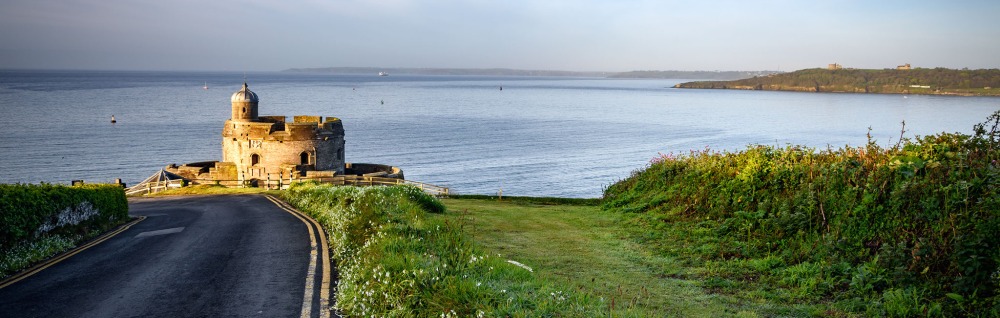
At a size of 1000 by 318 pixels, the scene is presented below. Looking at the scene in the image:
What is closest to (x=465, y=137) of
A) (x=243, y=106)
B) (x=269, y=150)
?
(x=243, y=106)

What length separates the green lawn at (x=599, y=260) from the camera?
382 inches

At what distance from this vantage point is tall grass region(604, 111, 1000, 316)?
8867mm

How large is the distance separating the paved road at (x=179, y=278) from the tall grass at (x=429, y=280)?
0.87 m

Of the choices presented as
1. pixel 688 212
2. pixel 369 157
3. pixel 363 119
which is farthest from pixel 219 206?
pixel 363 119

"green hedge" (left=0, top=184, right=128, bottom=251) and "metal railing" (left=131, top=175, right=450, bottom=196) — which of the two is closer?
"green hedge" (left=0, top=184, right=128, bottom=251)

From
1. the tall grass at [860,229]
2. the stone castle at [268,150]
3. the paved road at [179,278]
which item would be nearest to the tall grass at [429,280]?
the paved road at [179,278]

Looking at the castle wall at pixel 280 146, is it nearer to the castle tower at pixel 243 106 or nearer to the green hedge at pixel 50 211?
the castle tower at pixel 243 106

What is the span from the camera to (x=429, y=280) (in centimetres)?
908

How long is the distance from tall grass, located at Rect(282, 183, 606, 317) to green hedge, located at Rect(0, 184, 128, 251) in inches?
279

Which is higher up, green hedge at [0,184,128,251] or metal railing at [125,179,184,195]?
green hedge at [0,184,128,251]

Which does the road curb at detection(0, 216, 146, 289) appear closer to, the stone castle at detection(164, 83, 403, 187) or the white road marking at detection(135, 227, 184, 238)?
the white road marking at detection(135, 227, 184, 238)

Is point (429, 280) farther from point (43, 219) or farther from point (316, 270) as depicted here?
point (43, 219)

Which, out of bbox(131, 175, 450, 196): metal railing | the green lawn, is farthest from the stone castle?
the green lawn

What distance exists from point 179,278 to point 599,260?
783 cm
